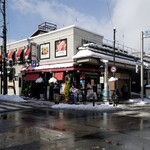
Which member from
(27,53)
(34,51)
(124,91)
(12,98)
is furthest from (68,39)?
(124,91)

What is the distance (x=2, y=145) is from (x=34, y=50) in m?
22.6

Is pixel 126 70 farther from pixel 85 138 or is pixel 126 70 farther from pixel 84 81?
pixel 85 138

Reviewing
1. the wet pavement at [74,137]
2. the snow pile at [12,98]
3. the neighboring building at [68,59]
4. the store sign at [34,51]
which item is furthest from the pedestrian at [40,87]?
the wet pavement at [74,137]

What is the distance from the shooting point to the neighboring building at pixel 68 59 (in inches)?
1021

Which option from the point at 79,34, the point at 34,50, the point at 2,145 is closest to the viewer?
the point at 2,145

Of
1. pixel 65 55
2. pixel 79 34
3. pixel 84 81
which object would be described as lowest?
pixel 84 81

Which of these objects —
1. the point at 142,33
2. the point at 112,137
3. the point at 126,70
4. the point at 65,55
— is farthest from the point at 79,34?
the point at 112,137

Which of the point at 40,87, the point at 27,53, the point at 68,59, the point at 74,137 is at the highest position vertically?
the point at 27,53

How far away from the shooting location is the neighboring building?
85.0ft

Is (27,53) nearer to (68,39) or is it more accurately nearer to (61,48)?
(61,48)

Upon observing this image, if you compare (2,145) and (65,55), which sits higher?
(65,55)

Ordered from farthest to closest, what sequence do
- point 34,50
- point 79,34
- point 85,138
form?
1. point 34,50
2. point 79,34
3. point 85,138

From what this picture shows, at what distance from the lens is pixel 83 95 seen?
26484 mm

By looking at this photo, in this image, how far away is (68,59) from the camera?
26547 millimetres
